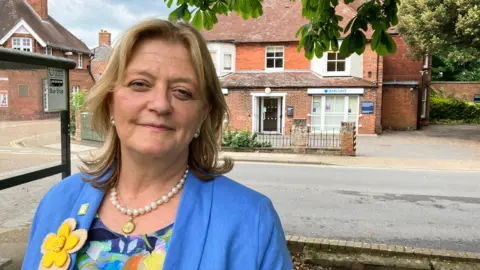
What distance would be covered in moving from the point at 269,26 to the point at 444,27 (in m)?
10.4

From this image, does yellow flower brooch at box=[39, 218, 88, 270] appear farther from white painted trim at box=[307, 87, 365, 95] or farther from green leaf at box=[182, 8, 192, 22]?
white painted trim at box=[307, 87, 365, 95]

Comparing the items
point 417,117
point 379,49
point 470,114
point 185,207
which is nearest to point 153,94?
point 185,207

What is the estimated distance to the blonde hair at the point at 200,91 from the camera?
1476 millimetres

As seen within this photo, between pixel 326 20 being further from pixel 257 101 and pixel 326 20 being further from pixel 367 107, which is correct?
pixel 257 101

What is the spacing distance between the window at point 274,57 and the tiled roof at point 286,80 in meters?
0.55

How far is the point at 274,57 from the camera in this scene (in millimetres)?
26016

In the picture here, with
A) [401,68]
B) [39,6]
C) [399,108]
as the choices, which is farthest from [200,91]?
[39,6]

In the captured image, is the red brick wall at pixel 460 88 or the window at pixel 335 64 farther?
the red brick wall at pixel 460 88

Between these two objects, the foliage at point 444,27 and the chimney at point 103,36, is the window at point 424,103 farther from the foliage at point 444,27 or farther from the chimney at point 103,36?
the chimney at point 103,36

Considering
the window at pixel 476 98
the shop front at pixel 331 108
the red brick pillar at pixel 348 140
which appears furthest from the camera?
the window at pixel 476 98

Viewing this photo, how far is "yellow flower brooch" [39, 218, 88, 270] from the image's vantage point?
55.9 inches

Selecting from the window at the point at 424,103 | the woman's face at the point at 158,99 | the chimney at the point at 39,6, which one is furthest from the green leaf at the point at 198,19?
the chimney at the point at 39,6

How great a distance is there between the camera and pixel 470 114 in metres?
36.6

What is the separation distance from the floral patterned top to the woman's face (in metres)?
0.30
